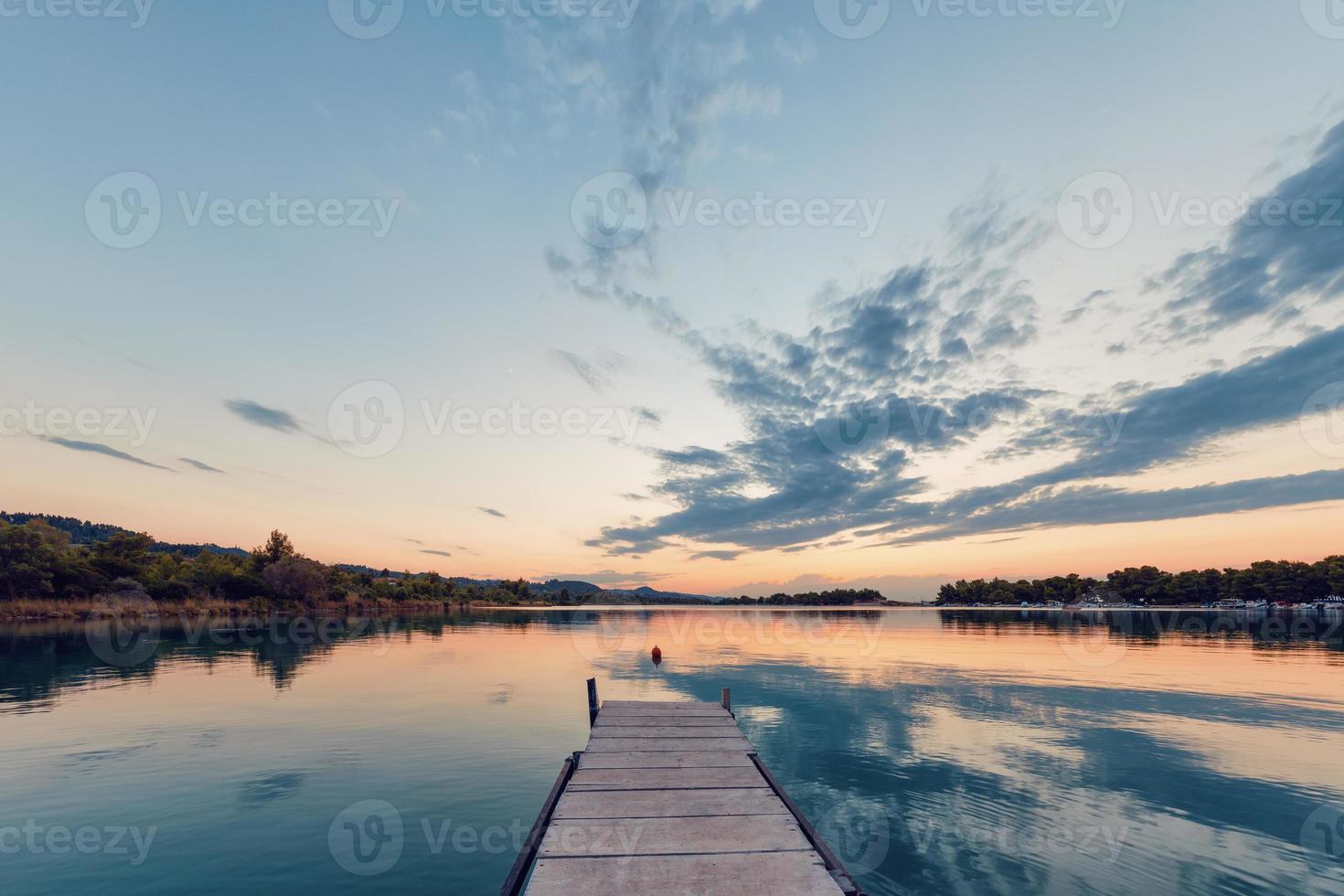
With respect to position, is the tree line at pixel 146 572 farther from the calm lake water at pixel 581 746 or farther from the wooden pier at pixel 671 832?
the wooden pier at pixel 671 832

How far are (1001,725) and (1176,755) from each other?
6.38 m

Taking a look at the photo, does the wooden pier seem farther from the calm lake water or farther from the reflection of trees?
the reflection of trees

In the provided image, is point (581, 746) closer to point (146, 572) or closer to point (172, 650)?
point (172, 650)

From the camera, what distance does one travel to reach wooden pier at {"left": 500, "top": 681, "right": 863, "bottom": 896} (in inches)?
323

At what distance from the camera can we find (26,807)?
1566 cm

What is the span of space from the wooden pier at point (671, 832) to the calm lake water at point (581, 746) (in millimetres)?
3551

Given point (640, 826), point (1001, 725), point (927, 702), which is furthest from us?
point (927, 702)

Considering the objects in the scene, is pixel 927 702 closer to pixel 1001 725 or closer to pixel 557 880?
pixel 1001 725

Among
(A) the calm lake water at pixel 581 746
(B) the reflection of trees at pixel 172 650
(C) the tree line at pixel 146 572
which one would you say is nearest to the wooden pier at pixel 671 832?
(A) the calm lake water at pixel 581 746

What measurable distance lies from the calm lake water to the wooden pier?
11.7 feet

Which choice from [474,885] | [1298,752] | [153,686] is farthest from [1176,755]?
[153,686]

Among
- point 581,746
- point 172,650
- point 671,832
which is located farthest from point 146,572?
point 671,832

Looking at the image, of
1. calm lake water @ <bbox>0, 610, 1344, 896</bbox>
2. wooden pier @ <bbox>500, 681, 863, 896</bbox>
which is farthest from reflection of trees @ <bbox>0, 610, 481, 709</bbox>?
wooden pier @ <bbox>500, 681, 863, 896</bbox>

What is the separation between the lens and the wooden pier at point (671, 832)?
26.9 ft
